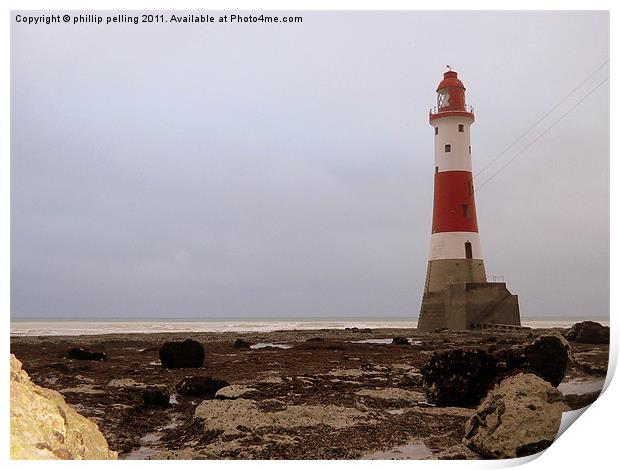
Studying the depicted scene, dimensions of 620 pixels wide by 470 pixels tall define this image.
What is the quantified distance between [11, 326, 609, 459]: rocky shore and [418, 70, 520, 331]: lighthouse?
552 mm

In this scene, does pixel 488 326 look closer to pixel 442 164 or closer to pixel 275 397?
pixel 442 164

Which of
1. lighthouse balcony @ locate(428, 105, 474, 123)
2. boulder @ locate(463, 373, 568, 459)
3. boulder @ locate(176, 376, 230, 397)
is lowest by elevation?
boulder @ locate(463, 373, 568, 459)

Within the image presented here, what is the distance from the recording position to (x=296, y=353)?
5727mm

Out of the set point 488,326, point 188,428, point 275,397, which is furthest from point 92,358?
point 488,326

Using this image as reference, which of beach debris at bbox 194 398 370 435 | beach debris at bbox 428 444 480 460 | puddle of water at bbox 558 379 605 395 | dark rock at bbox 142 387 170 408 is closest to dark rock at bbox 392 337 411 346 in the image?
beach debris at bbox 194 398 370 435

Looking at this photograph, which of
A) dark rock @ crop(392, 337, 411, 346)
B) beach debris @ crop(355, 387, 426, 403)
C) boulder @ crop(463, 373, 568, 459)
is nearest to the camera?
boulder @ crop(463, 373, 568, 459)

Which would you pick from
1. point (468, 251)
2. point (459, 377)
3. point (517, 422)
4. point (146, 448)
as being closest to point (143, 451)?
point (146, 448)

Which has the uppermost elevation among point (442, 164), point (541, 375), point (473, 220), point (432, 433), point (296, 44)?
point (296, 44)

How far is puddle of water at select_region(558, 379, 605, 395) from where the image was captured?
16.0 ft

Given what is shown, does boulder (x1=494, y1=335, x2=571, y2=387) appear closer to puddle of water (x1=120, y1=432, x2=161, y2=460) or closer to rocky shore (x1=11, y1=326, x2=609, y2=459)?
rocky shore (x1=11, y1=326, x2=609, y2=459)

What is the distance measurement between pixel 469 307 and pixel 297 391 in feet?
9.06

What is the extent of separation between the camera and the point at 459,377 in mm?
5102

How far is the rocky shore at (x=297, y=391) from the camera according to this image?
4680 millimetres
